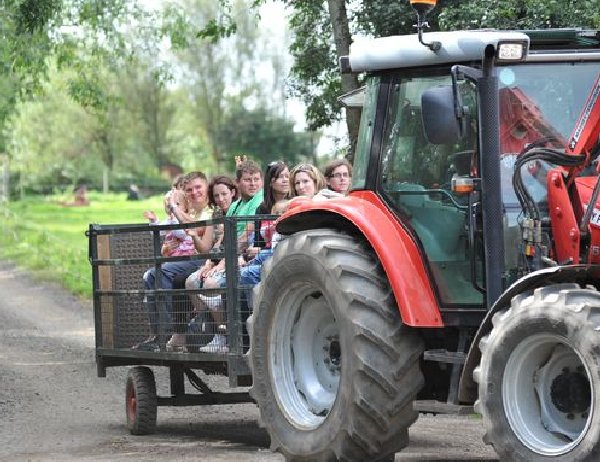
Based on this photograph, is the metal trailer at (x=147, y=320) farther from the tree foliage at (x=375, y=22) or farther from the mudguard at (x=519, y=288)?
the tree foliage at (x=375, y=22)

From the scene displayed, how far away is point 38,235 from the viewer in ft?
132

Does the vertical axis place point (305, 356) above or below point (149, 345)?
above

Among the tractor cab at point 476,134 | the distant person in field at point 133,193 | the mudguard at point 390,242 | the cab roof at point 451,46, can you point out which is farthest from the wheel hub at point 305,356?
the distant person in field at point 133,193

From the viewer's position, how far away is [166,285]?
33.6 feet

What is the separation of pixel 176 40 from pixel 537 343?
20809 mm

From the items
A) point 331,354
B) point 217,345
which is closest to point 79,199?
point 217,345

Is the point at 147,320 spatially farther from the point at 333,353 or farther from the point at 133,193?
the point at 133,193

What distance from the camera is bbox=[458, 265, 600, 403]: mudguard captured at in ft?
21.3

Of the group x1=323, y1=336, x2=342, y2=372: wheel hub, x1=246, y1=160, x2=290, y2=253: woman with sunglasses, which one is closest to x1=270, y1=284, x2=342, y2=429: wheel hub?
x1=323, y1=336, x2=342, y2=372: wheel hub

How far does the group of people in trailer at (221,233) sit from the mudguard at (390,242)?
0.84 m

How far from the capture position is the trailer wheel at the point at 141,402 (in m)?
10.5

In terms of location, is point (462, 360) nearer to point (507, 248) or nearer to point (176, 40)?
point (507, 248)

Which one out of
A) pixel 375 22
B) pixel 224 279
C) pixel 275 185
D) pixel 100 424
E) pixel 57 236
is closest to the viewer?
pixel 224 279

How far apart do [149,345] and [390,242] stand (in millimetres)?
3374
